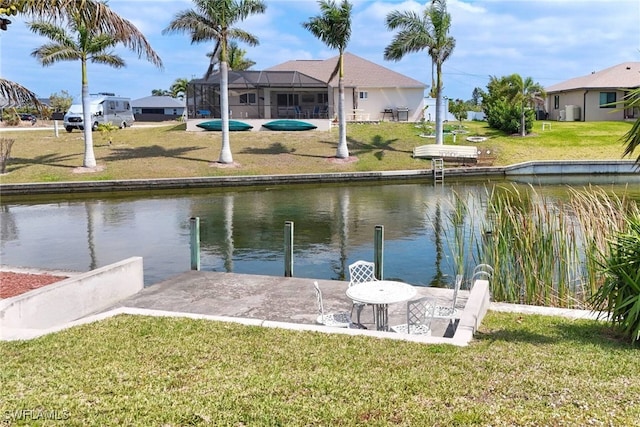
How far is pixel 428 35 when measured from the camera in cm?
3472

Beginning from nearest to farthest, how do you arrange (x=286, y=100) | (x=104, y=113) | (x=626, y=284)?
1. (x=626, y=284)
2. (x=286, y=100)
3. (x=104, y=113)

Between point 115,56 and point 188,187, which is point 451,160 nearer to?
point 188,187

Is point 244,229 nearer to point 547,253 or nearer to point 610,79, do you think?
point 547,253

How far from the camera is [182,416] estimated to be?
13.6 ft

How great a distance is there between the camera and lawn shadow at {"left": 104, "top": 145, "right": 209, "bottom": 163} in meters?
33.2

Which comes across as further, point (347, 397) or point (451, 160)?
point (451, 160)

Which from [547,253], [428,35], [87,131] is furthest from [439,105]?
[547,253]

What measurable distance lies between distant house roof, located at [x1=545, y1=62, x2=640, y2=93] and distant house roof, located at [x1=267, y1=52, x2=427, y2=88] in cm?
1450

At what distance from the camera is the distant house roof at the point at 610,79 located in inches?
1853

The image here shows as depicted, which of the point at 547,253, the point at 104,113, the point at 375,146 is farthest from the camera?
the point at 104,113

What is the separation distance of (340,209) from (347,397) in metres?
16.8

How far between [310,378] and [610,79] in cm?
5149

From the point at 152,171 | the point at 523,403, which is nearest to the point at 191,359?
the point at 523,403

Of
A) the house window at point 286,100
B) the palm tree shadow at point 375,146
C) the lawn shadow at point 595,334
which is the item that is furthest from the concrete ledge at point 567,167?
the lawn shadow at point 595,334
